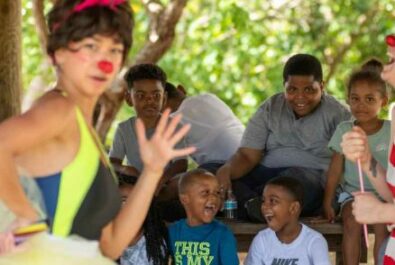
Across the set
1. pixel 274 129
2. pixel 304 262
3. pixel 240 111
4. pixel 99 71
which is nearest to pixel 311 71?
pixel 274 129

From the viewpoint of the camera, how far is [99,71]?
3.36m

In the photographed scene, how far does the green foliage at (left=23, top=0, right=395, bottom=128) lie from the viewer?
560 inches

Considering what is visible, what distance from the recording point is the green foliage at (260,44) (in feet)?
46.6

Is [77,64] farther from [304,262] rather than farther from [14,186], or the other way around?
[304,262]

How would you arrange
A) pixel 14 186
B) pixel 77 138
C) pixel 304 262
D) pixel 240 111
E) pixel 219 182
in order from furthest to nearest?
1. pixel 240 111
2. pixel 219 182
3. pixel 304 262
4. pixel 77 138
5. pixel 14 186

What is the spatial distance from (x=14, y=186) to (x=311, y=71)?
3.83 meters

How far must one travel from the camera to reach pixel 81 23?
132 inches

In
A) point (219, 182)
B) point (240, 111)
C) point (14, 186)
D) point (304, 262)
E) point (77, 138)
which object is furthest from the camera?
point (240, 111)

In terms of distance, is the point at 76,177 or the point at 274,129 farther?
the point at 274,129

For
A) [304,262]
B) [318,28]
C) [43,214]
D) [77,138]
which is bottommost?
[304,262]

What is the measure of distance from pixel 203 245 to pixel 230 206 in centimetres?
60

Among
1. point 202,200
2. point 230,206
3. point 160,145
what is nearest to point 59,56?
point 160,145

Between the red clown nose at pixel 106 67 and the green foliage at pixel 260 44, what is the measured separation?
411 inches

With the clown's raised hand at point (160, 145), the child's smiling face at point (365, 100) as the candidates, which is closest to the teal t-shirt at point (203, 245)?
the child's smiling face at point (365, 100)
